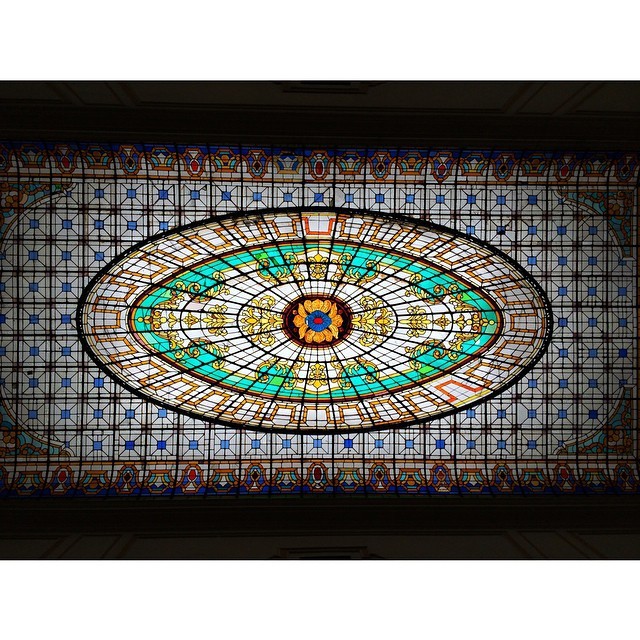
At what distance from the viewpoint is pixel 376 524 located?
435 inches

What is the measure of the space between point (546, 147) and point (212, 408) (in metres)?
6.22

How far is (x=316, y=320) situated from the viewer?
42.2 ft

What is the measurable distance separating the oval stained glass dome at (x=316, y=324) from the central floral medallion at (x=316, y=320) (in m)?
0.02

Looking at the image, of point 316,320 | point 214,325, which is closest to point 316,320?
point 316,320

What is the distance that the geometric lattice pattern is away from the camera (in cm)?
1117

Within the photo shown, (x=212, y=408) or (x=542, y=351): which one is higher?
(x=542, y=351)

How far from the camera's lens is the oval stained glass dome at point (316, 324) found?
12.1 meters

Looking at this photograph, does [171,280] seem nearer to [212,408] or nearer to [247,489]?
[212,408]

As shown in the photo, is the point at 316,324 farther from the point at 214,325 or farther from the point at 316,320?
the point at 214,325

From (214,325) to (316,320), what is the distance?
1617 millimetres

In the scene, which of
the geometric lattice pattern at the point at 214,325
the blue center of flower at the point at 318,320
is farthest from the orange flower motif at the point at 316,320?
the geometric lattice pattern at the point at 214,325
